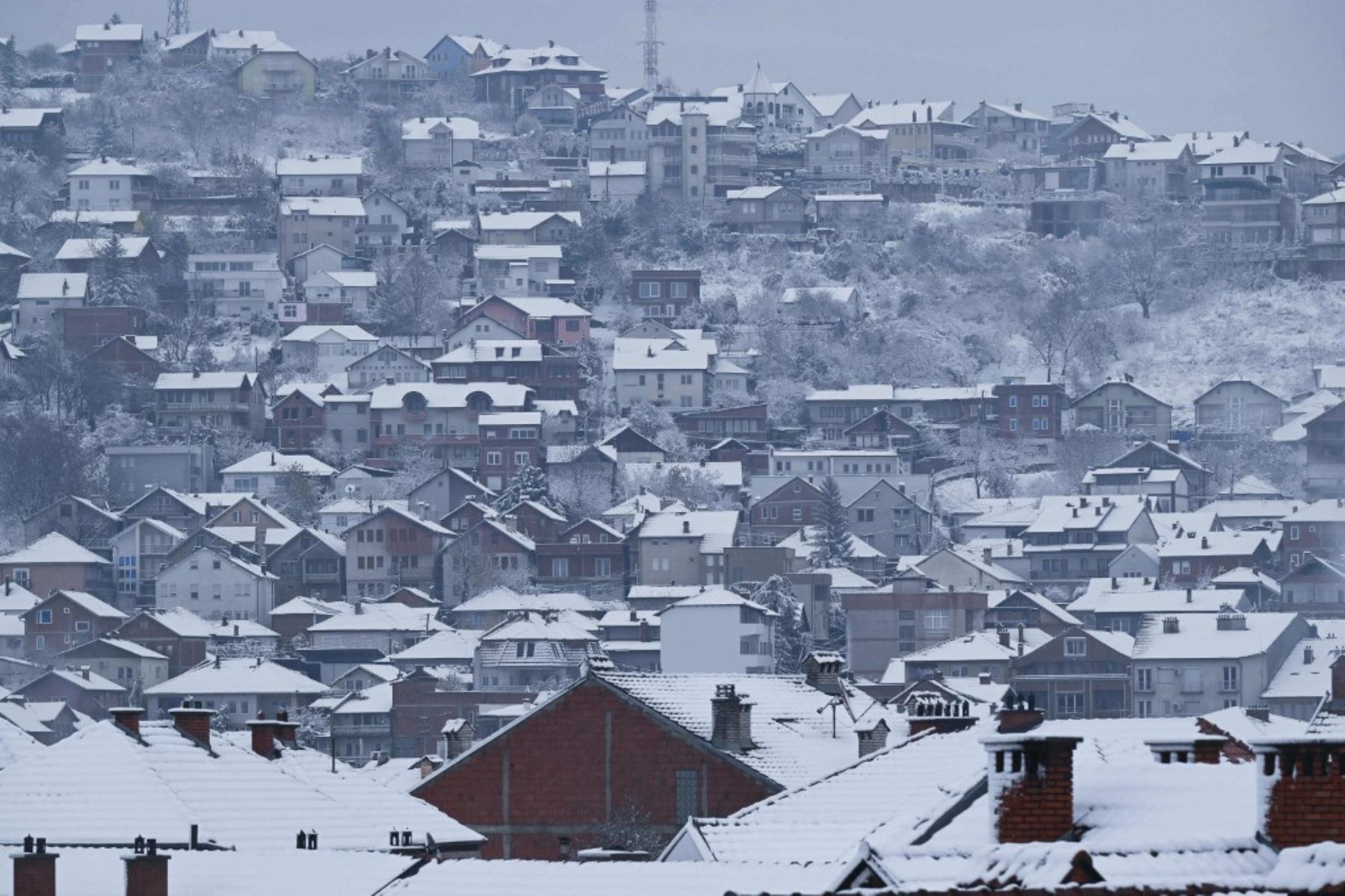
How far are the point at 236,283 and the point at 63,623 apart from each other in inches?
2158

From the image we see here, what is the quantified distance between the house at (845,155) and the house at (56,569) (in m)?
63.4

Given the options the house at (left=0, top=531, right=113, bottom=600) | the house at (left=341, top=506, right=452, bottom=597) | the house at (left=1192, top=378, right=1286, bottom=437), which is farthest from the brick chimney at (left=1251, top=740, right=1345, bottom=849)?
the house at (left=1192, top=378, right=1286, bottom=437)

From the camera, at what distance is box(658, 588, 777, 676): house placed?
9569 centimetres

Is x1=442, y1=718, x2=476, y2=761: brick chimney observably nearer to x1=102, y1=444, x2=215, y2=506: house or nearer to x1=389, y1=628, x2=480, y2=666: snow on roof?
x1=389, y1=628, x2=480, y2=666: snow on roof

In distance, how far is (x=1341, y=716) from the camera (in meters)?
18.7

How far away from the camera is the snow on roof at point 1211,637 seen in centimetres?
9369

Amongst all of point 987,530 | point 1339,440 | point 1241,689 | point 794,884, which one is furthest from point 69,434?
point 794,884

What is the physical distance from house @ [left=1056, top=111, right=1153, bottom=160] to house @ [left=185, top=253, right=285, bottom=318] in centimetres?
4004

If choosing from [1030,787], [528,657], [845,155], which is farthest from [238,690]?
[845,155]

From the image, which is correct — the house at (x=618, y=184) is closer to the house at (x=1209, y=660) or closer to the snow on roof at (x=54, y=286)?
the snow on roof at (x=54, y=286)

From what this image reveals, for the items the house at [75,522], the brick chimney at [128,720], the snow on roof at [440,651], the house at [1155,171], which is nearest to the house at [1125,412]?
the house at [1155,171]

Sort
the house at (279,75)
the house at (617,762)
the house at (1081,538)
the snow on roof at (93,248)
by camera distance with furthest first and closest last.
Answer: the house at (279,75) → the snow on roof at (93,248) → the house at (1081,538) → the house at (617,762)

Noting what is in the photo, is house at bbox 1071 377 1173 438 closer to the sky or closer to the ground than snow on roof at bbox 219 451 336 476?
closer to the sky

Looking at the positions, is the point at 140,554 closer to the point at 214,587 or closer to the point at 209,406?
the point at 214,587
